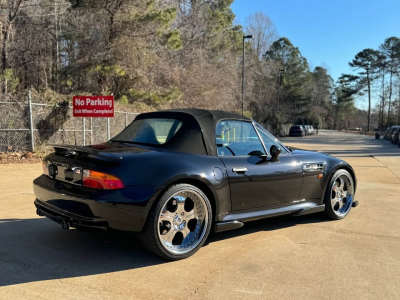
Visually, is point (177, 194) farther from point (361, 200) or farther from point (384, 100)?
point (384, 100)

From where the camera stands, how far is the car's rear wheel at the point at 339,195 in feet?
16.6

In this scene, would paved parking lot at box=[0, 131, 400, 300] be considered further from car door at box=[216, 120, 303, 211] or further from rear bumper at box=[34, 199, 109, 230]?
car door at box=[216, 120, 303, 211]

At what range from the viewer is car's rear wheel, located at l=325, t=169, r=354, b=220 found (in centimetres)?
506

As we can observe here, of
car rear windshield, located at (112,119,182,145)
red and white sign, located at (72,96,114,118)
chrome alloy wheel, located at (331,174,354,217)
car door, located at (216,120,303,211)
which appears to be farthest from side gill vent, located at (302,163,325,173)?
red and white sign, located at (72,96,114,118)

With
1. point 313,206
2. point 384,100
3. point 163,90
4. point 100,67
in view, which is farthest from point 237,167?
point 384,100

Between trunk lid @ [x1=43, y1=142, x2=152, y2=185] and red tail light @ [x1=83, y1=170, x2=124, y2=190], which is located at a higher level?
trunk lid @ [x1=43, y1=142, x2=152, y2=185]

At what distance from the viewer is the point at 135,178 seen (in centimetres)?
330

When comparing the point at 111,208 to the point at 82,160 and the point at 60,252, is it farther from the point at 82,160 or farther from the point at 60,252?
the point at 60,252

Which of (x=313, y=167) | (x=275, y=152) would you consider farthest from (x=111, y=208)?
(x=313, y=167)

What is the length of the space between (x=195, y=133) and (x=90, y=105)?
972 cm

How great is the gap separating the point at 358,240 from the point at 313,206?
0.71 metres

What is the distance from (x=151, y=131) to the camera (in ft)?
14.1

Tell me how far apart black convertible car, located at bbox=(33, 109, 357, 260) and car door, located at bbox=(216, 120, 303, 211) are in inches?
0.5

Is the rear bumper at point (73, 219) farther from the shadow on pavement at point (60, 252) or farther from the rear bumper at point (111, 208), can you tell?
the shadow on pavement at point (60, 252)
